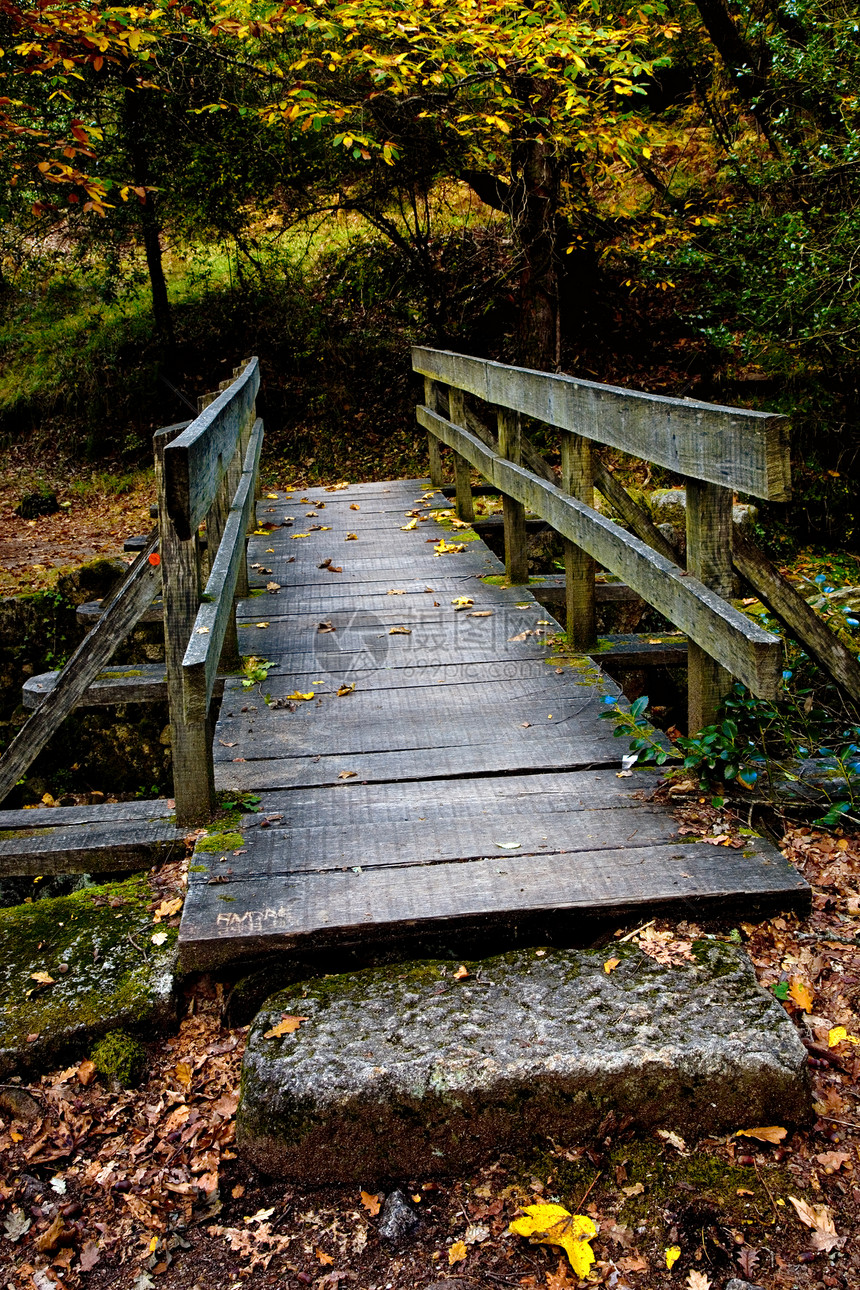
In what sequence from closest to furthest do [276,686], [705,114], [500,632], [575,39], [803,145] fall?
[276,686], [500,632], [575,39], [803,145], [705,114]

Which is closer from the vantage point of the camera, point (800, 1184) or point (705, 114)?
point (800, 1184)

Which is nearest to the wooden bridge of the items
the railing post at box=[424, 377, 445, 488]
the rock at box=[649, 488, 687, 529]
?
the rock at box=[649, 488, 687, 529]

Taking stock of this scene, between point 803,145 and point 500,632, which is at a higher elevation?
point 803,145

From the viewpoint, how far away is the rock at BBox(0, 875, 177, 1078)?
102 inches

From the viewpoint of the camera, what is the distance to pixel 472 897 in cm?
274

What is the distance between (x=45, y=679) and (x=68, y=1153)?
3.20m

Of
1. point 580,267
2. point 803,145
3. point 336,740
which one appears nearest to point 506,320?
point 580,267

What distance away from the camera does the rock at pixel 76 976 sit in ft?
8.50

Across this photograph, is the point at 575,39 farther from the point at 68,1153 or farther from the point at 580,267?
the point at 68,1153

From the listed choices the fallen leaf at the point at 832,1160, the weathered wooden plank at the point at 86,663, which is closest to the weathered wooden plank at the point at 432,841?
the fallen leaf at the point at 832,1160

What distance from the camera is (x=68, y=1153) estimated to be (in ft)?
7.91

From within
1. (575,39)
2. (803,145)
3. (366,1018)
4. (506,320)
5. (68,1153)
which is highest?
(575,39)

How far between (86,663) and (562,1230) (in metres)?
3.03

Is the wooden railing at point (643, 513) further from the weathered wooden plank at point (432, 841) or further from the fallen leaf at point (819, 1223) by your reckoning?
the fallen leaf at point (819, 1223)
